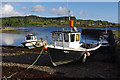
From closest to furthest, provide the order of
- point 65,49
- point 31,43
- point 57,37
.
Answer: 1. point 65,49
2. point 57,37
3. point 31,43

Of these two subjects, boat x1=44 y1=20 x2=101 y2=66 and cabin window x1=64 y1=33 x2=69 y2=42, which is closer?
boat x1=44 y1=20 x2=101 y2=66

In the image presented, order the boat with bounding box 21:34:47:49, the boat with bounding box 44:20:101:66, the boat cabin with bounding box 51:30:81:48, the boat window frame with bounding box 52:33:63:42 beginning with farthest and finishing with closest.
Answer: the boat with bounding box 21:34:47:49
the boat window frame with bounding box 52:33:63:42
the boat cabin with bounding box 51:30:81:48
the boat with bounding box 44:20:101:66

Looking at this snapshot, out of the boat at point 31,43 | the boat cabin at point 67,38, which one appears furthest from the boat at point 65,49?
the boat at point 31,43

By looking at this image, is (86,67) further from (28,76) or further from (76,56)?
(28,76)

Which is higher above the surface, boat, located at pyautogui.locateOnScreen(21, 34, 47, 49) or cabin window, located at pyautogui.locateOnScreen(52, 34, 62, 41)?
cabin window, located at pyautogui.locateOnScreen(52, 34, 62, 41)

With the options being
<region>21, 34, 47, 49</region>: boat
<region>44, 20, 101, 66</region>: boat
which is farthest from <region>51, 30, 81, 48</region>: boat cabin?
<region>21, 34, 47, 49</region>: boat

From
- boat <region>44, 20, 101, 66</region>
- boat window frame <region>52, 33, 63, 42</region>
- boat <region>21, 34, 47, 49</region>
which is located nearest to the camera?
boat <region>44, 20, 101, 66</region>

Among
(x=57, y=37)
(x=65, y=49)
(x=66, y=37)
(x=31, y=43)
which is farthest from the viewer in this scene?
(x=31, y=43)

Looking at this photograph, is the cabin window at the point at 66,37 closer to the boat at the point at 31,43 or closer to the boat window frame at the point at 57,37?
the boat window frame at the point at 57,37

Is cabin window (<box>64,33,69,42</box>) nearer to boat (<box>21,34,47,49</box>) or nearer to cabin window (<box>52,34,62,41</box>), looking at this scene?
cabin window (<box>52,34,62,41</box>)

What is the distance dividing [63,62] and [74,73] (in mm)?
2371

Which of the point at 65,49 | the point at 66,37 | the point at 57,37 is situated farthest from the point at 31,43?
the point at 65,49

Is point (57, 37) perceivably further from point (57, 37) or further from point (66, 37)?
point (66, 37)

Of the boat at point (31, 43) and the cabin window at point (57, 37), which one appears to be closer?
the cabin window at point (57, 37)
